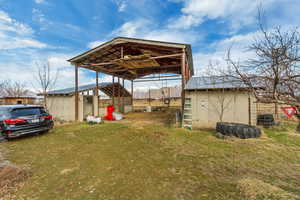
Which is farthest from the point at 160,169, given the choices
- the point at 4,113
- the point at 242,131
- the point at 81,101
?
the point at 81,101

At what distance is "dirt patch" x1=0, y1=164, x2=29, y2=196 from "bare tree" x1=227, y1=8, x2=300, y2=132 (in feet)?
14.7

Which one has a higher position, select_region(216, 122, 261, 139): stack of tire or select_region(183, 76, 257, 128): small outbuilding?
select_region(183, 76, 257, 128): small outbuilding

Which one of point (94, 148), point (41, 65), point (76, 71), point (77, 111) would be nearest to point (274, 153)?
point (94, 148)

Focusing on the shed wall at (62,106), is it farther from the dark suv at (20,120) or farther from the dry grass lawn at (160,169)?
the dry grass lawn at (160,169)

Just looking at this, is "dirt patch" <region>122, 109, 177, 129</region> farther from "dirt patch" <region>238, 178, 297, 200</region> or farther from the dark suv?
"dirt patch" <region>238, 178, 297, 200</region>

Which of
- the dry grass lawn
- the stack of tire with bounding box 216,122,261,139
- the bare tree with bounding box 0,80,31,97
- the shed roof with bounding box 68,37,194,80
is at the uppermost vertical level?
the shed roof with bounding box 68,37,194,80

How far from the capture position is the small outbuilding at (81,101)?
32.7 feet

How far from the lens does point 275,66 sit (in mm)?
1786

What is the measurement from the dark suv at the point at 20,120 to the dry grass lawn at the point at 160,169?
0.54 metres

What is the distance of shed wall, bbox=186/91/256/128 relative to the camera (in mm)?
6453

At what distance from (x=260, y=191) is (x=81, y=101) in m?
11.3

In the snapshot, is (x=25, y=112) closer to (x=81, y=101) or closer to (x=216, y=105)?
(x=81, y=101)

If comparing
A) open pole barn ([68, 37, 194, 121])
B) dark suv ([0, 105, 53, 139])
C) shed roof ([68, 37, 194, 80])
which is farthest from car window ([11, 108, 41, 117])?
shed roof ([68, 37, 194, 80])

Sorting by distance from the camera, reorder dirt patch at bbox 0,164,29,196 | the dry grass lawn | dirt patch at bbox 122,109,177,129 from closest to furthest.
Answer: the dry grass lawn
dirt patch at bbox 0,164,29,196
dirt patch at bbox 122,109,177,129
